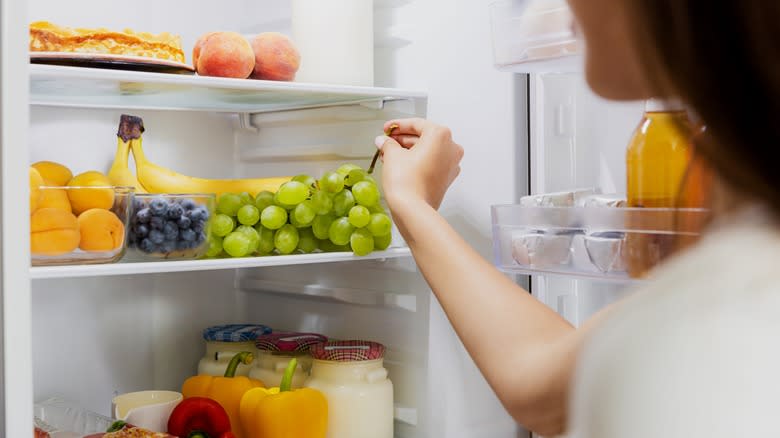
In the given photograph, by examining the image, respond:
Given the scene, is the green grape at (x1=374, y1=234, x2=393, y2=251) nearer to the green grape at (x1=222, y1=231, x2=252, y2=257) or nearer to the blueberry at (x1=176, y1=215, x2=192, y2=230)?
the green grape at (x1=222, y1=231, x2=252, y2=257)

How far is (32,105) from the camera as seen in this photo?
170 cm

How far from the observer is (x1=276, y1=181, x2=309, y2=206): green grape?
151cm

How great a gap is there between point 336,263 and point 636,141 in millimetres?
805

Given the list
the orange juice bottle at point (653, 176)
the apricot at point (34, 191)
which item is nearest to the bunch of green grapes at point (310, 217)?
the apricot at point (34, 191)

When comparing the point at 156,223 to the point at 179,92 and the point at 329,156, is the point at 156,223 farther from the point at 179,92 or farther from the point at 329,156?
the point at 329,156

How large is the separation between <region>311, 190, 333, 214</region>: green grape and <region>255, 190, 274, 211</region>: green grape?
72mm

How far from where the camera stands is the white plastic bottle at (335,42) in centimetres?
159

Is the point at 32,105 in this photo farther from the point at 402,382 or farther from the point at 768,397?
the point at 768,397

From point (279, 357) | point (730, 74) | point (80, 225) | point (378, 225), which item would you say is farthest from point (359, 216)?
point (730, 74)

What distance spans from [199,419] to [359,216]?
0.43 m

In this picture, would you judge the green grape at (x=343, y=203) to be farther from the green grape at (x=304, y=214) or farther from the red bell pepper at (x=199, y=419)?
the red bell pepper at (x=199, y=419)

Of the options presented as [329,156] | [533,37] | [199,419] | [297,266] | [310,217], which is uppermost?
[533,37]

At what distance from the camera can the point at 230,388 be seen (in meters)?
1.66

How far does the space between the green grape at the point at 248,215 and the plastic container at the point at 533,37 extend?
18.4 inches
